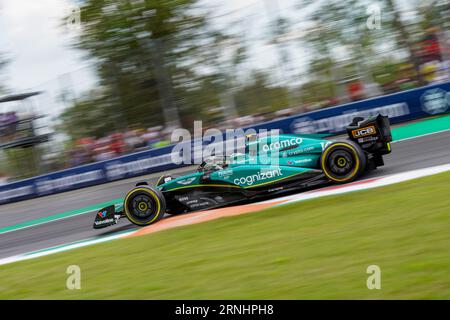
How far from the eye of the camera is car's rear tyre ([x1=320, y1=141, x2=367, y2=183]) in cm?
863

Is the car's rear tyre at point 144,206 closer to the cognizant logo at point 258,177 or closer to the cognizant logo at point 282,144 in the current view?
the cognizant logo at point 258,177

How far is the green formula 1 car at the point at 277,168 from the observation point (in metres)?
8.73

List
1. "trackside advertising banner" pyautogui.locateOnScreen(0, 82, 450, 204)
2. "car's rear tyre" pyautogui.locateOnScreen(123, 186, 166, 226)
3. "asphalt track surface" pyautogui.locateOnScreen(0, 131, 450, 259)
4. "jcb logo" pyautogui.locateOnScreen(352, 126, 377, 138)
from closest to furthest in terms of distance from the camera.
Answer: "jcb logo" pyautogui.locateOnScreen(352, 126, 377, 138) → "car's rear tyre" pyautogui.locateOnScreen(123, 186, 166, 226) → "asphalt track surface" pyautogui.locateOnScreen(0, 131, 450, 259) → "trackside advertising banner" pyautogui.locateOnScreen(0, 82, 450, 204)

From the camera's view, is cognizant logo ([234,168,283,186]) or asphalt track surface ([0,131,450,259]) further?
asphalt track surface ([0,131,450,259])

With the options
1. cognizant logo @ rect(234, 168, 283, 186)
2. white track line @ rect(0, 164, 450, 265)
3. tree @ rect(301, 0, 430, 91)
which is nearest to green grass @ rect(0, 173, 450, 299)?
white track line @ rect(0, 164, 450, 265)

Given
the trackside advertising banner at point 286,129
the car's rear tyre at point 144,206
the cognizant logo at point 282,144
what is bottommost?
the car's rear tyre at point 144,206

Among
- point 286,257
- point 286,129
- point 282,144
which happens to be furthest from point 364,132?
point 286,129

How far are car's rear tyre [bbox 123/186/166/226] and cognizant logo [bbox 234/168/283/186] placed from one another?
1321 mm

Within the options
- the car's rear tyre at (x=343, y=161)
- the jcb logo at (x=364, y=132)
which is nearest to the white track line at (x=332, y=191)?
the car's rear tyre at (x=343, y=161)

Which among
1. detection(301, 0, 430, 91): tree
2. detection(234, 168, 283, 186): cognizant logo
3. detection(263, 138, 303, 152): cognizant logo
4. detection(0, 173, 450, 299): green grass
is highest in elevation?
detection(301, 0, 430, 91): tree

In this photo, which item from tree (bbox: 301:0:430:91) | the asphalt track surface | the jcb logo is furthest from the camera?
tree (bbox: 301:0:430:91)

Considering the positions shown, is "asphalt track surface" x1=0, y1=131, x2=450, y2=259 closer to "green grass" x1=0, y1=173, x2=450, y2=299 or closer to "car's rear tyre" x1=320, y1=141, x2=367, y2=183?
"car's rear tyre" x1=320, y1=141, x2=367, y2=183

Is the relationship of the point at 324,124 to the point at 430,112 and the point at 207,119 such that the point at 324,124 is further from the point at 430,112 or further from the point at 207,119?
the point at 207,119

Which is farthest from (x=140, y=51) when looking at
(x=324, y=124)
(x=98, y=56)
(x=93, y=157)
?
(x=324, y=124)
